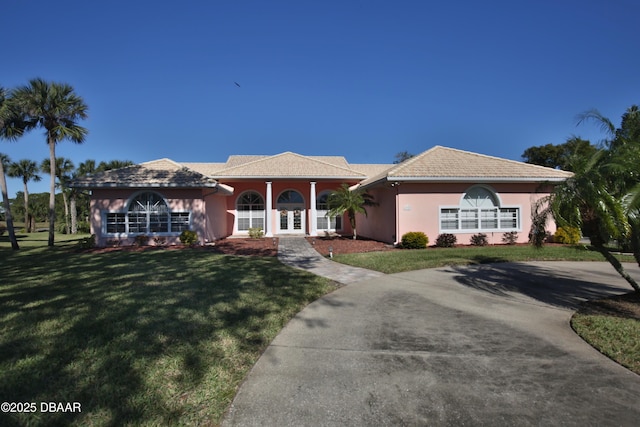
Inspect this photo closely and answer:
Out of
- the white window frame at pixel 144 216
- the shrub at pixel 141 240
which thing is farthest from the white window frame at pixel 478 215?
the shrub at pixel 141 240

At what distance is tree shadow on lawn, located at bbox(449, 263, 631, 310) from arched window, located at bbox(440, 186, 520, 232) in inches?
231

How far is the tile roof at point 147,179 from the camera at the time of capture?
16234 millimetres

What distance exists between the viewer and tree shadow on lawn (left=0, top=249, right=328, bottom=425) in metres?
2.96

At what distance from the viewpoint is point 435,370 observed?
3.57 m

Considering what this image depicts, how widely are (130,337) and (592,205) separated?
727cm

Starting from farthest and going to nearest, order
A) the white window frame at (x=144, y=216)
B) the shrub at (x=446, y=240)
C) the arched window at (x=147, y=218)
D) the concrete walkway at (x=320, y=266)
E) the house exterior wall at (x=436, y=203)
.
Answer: the arched window at (x=147, y=218)
the white window frame at (x=144, y=216)
the house exterior wall at (x=436, y=203)
the shrub at (x=446, y=240)
the concrete walkway at (x=320, y=266)

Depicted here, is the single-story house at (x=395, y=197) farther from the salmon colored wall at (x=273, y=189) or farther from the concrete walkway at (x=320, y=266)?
the concrete walkway at (x=320, y=266)

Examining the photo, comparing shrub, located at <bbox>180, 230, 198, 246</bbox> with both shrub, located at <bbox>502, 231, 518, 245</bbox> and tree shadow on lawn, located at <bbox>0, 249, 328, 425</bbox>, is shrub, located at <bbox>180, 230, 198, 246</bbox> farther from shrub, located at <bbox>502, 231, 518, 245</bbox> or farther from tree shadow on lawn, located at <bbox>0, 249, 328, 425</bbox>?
shrub, located at <bbox>502, 231, 518, 245</bbox>

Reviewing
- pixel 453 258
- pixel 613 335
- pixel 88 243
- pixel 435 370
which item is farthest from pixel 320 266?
pixel 88 243

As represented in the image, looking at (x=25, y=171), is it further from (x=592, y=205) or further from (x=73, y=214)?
(x=592, y=205)

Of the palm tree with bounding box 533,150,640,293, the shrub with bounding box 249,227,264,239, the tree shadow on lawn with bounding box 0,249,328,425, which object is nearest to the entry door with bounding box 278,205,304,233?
the shrub with bounding box 249,227,264,239

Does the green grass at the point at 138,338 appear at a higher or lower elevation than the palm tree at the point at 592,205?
lower

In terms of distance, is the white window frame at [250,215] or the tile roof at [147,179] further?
the white window frame at [250,215]

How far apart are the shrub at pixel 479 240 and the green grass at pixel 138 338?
10461mm
